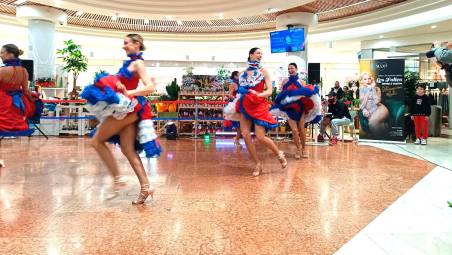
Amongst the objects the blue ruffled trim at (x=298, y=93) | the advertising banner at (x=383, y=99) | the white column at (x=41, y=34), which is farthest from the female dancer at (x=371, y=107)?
the white column at (x=41, y=34)

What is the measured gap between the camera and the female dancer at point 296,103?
19.5 feet

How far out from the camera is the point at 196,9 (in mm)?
11195

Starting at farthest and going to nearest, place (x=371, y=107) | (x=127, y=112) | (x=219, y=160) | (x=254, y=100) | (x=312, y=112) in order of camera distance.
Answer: (x=371, y=107)
(x=312, y=112)
(x=219, y=160)
(x=254, y=100)
(x=127, y=112)

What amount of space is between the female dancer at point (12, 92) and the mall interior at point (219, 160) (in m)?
0.02

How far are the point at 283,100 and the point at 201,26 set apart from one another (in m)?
9.56

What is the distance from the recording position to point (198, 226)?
8.32 ft

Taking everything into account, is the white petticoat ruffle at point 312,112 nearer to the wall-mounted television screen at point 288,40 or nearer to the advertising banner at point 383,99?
the advertising banner at point 383,99

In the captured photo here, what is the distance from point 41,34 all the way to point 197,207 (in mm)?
10459

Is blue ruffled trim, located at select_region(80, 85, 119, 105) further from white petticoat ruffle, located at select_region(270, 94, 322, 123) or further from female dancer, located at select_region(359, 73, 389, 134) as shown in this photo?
female dancer, located at select_region(359, 73, 389, 134)

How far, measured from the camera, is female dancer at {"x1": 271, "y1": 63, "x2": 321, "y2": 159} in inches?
233

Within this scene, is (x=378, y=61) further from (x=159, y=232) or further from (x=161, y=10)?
(x=159, y=232)

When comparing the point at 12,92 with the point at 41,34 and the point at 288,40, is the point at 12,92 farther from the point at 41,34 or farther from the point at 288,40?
the point at 288,40

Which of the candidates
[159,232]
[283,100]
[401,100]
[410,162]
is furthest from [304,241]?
[401,100]

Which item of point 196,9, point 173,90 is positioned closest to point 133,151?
point 173,90
